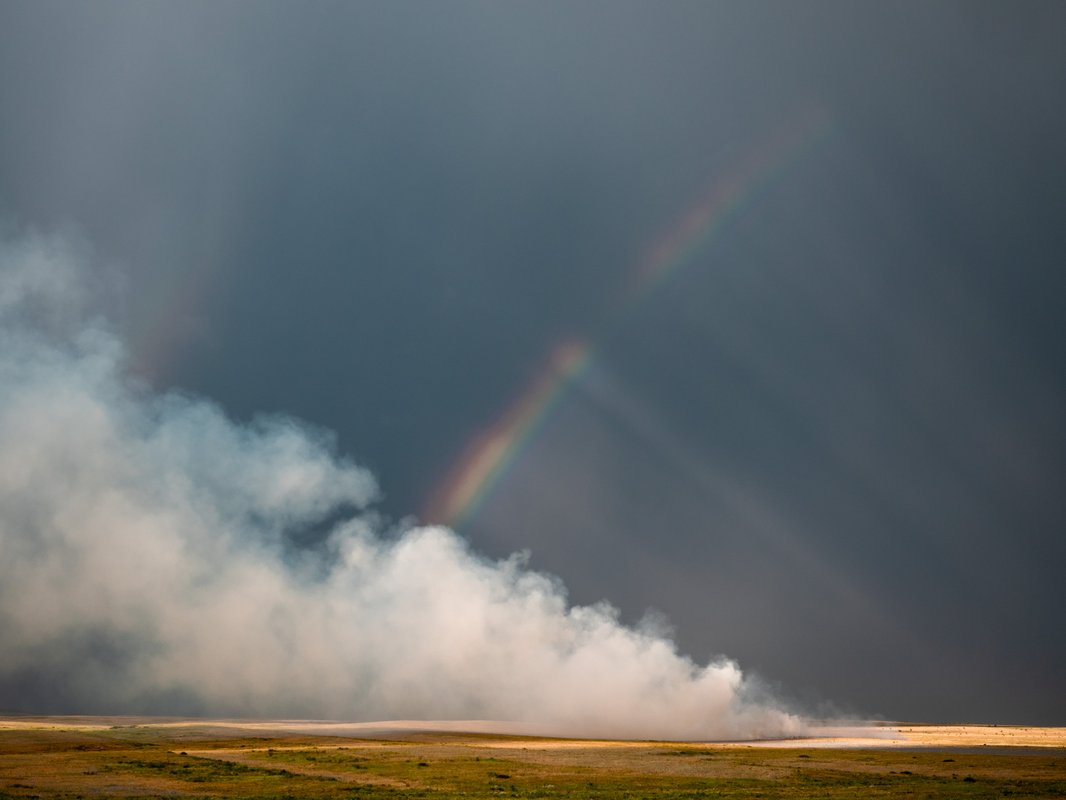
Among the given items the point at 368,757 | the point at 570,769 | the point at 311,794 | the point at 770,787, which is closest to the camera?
the point at 311,794

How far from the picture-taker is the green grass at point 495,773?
60.9 meters

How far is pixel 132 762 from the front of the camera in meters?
86.2

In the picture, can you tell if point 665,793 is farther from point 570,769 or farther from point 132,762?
point 132,762

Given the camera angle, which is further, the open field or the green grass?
the open field

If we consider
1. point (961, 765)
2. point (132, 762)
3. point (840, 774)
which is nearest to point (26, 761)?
point (132, 762)

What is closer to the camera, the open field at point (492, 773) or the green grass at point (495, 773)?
the green grass at point (495, 773)

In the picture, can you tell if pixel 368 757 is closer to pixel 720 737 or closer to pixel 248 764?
pixel 248 764

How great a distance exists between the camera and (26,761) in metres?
84.1

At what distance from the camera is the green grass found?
60.9 metres

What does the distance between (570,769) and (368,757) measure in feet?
90.1

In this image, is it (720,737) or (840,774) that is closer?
(840,774)

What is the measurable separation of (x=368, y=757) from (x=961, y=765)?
217 ft

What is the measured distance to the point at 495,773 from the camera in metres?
77.4

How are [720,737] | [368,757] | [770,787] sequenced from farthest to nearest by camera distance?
[720,737] < [368,757] < [770,787]
